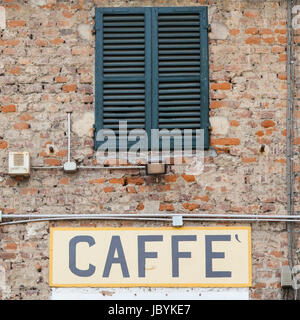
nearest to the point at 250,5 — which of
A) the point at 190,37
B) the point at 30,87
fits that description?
the point at 190,37

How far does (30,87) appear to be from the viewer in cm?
782

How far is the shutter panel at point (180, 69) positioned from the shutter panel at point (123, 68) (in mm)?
94

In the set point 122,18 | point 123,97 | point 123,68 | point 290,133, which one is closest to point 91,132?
point 123,97

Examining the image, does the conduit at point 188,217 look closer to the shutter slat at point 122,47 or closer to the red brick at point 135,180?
the red brick at point 135,180

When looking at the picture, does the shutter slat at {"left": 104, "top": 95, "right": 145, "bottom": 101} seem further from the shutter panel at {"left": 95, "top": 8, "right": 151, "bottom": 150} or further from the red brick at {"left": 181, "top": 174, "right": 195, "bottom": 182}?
the red brick at {"left": 181, "top": 174, "right": 195, "bottom": 182}

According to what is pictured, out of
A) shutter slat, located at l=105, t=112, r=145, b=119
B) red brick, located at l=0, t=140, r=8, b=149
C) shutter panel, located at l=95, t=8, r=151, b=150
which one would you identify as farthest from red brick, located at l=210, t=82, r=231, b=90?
red brick, located at l=0, t=140, r=8, b=149

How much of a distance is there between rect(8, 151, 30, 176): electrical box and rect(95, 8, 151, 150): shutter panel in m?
0.72

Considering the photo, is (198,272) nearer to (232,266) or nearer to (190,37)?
(232,266)

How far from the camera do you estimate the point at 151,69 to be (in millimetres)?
7848

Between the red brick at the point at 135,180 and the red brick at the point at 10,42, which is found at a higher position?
the red brick at the point at 10,42

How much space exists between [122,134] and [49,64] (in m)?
1.03

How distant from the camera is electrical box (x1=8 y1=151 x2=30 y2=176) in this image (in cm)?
760

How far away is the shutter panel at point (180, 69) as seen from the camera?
25.6ft

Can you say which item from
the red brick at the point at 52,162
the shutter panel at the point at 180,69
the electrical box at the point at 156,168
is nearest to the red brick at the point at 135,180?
the electrical box at the point at 156,168
